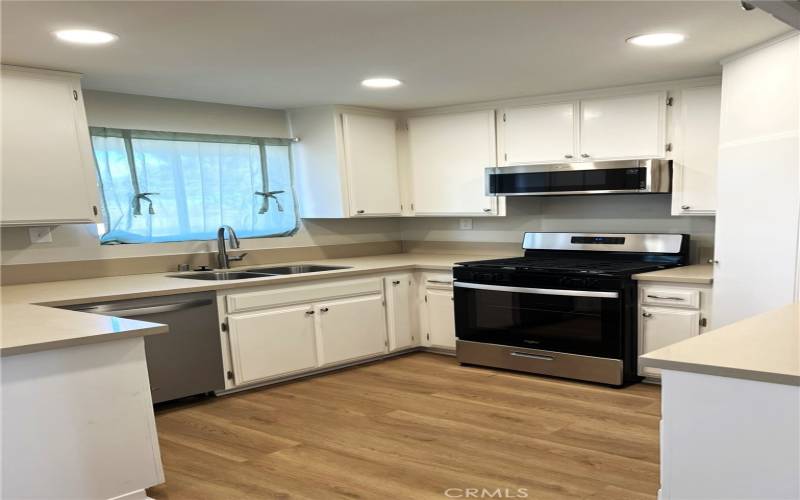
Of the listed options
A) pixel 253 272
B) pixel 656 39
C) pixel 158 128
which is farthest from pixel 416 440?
pixel 158 128

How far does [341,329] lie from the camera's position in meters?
4.11

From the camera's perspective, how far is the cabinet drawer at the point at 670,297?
3.41 meters

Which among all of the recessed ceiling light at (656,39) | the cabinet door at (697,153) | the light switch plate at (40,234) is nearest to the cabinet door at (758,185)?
the cabinet door at (697,153)

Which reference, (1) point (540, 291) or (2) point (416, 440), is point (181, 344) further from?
(1) point (540, 291)

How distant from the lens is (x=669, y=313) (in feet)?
11.5

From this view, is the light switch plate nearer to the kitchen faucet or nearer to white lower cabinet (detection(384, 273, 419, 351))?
the kitchen faucet

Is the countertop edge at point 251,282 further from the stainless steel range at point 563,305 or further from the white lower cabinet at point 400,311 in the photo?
the stainless steel range at point 563,305

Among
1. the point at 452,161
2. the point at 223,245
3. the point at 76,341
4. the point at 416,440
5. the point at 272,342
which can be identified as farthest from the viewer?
the point at 452,161

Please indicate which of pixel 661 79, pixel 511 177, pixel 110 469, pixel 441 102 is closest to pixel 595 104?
pixel 661 79

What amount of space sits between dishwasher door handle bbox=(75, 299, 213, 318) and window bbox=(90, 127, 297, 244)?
0.80 metres

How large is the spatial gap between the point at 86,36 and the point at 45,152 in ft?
2.94

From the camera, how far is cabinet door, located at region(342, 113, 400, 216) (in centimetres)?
452

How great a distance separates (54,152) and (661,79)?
351 centimetres

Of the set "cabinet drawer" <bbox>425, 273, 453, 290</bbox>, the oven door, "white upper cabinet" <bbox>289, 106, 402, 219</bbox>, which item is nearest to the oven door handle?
the oven door
